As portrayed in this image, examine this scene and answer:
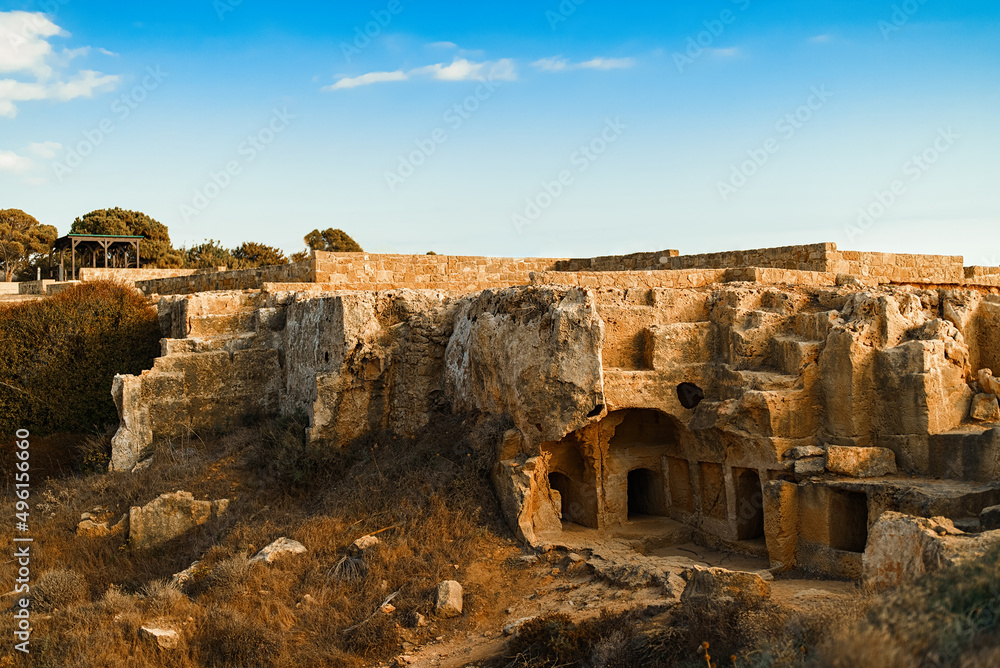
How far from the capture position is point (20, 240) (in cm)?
3619

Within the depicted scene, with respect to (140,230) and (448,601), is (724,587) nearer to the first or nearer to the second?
(448,601)

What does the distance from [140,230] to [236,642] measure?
103 ft

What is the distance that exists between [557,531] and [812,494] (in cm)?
317

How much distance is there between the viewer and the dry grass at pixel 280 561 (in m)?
8.13

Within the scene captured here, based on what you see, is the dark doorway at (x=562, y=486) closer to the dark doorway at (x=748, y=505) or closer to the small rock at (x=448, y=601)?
the dark doorway at (x=748, y=505)

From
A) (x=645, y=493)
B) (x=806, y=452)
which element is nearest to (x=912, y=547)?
(x=806, y=452)

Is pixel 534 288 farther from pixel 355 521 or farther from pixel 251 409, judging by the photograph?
pixel 251 409

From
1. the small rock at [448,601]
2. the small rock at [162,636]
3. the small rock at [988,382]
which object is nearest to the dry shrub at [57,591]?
the small rock at [162,636]

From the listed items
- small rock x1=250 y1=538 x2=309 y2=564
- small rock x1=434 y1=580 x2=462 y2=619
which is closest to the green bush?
small rock x1=250 y1=538 x2=309 y2=564

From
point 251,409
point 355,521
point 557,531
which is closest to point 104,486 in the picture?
point 251,409

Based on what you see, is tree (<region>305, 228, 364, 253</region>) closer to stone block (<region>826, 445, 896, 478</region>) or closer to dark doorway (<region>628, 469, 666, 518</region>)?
dark doorway (<region>628, 469, 666, 518</region>)

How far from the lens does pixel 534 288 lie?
398 inches

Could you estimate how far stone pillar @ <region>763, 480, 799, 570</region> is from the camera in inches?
343

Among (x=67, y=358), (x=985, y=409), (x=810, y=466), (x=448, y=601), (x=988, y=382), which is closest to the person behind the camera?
(x=448, y=601)
